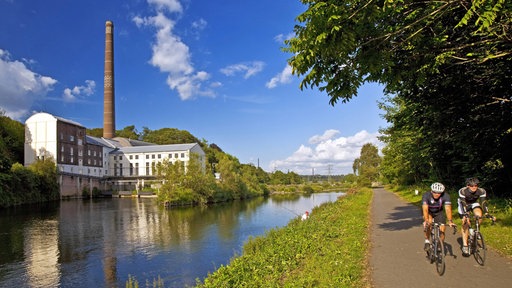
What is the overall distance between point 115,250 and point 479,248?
1753 cm

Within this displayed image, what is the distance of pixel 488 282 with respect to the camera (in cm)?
724

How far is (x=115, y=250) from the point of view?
2008cm

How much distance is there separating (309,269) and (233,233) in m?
16.7

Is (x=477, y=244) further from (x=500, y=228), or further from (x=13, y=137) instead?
(x=13, y=137)

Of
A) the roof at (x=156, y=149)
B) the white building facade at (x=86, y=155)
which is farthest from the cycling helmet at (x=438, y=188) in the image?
the roof at (x=156, y=149)

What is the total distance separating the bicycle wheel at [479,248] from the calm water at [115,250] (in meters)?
9.23

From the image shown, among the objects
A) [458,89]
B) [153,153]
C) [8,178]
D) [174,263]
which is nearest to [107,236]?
[174,263]

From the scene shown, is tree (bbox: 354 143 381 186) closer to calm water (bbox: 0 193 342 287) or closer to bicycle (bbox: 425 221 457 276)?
calm water (bbox: 0 193 342 287)

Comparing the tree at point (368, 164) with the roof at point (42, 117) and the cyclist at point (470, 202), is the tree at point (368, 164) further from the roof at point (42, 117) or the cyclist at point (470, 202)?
the cyclist at point (470, 202)

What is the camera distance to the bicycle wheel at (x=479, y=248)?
335 inches

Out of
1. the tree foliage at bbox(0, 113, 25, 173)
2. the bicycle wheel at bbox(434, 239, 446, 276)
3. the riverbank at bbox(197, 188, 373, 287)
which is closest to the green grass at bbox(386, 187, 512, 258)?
the bicycle wheel at bbox(434, 239, 446, 276)

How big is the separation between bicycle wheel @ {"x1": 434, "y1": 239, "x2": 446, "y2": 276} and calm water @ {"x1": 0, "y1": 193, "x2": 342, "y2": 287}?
862 cm

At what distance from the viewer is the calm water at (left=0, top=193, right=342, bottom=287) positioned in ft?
48.4

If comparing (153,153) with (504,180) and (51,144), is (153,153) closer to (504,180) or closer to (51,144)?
(51,144)
